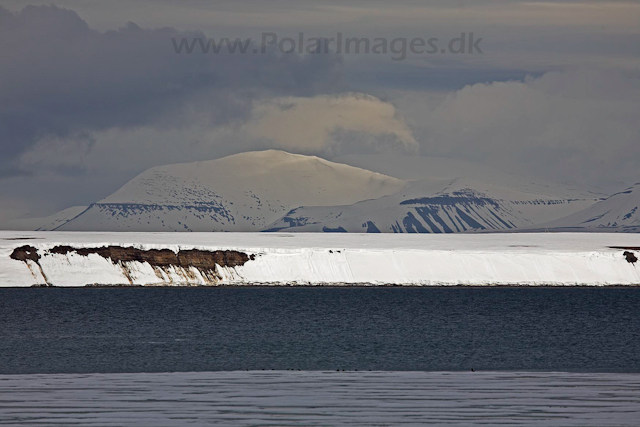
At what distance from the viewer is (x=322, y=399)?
81.0 ft

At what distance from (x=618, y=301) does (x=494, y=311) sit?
1722 cm

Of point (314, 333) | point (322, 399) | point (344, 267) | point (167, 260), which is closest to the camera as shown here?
point (322, 399)

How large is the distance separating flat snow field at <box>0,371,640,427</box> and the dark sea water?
123 inches

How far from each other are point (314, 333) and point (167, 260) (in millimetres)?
39991

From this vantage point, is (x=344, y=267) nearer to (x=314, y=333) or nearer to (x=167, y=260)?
(x=167, y=260)

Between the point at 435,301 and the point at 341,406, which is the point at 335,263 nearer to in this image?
the point at 435,301

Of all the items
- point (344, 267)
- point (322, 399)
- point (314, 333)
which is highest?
point (344, 267)

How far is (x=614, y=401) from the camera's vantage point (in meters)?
24.2

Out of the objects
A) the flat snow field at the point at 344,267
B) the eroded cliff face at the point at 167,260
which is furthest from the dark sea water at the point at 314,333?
the eroded cliff face at the point at 167,260


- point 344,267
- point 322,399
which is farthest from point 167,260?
point 322,399

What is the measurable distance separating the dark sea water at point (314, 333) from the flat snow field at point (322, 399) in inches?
123

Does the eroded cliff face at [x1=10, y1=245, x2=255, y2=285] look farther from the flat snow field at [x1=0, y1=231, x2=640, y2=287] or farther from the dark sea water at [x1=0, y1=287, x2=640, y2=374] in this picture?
the dark sea water at [x1=0, y1=287, x2=640, y2=374]

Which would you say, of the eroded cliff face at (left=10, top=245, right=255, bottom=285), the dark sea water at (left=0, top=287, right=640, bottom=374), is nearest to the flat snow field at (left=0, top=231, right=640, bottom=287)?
the eroded cliff face at (left=10, top=245, right=255, bottom=285)

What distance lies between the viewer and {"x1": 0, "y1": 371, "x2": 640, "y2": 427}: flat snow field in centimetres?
2167
